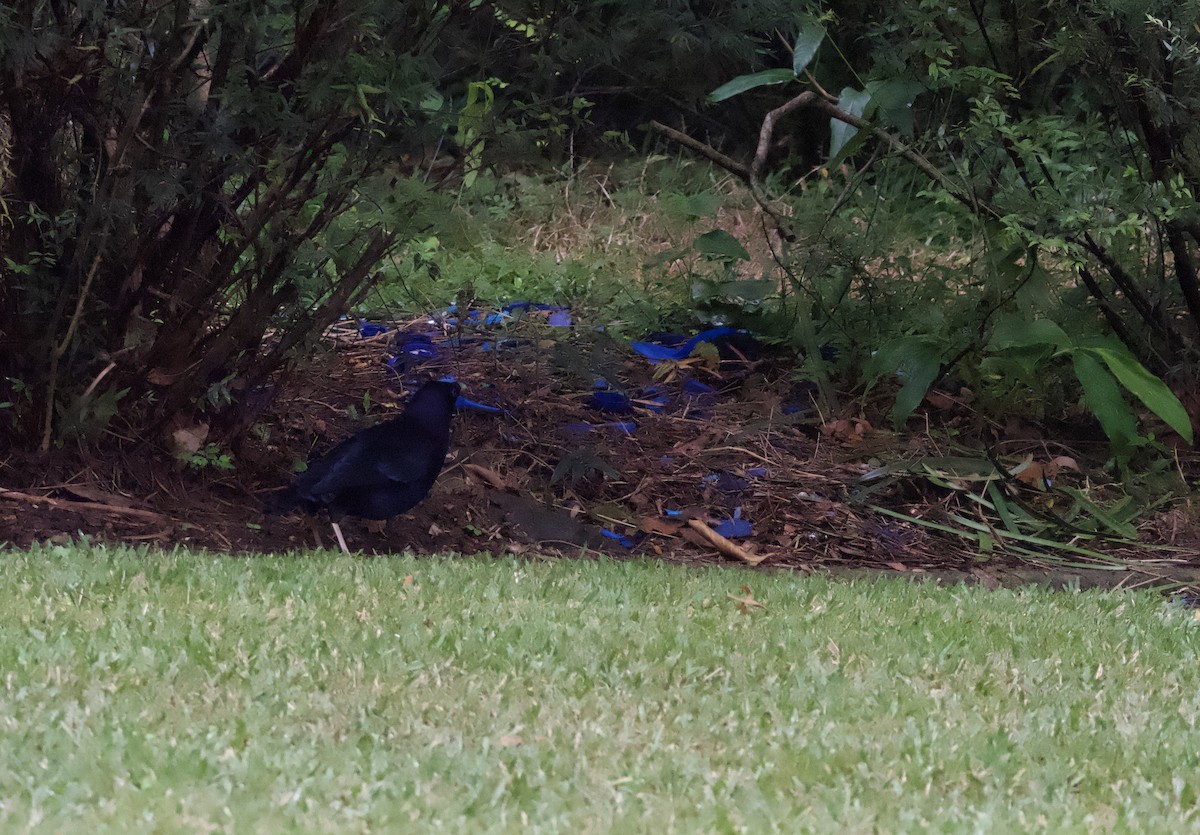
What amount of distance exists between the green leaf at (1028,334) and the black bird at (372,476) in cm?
229

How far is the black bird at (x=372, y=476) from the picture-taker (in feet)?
15.5

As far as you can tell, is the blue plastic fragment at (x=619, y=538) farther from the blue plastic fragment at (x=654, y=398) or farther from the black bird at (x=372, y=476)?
the blue plastic fragment at (x=654, y=398)

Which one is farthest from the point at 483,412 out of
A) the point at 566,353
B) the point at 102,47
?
the point at 102,47

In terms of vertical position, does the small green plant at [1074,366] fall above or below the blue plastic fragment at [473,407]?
above

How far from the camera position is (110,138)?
14.8 feet

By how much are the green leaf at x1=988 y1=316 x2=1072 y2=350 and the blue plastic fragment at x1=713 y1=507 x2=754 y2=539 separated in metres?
1.26

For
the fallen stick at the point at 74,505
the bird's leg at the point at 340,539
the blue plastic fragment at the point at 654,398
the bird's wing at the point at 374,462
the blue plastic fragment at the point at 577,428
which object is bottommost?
the blue plastic fragment at the point at 654,398

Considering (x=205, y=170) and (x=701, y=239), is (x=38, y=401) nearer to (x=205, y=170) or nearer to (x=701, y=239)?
(x=205, y=170)

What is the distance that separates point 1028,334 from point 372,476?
2663mm

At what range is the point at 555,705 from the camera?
9.24ft

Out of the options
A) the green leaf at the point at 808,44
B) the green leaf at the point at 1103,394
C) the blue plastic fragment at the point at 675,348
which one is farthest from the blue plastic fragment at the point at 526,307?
the green leaf at the point at 1103,394

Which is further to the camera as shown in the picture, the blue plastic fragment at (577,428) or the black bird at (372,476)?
the blue plastic fragment at (577,428)

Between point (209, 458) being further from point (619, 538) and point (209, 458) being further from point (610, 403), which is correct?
point (610, 403)

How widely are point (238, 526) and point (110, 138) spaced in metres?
1.43
